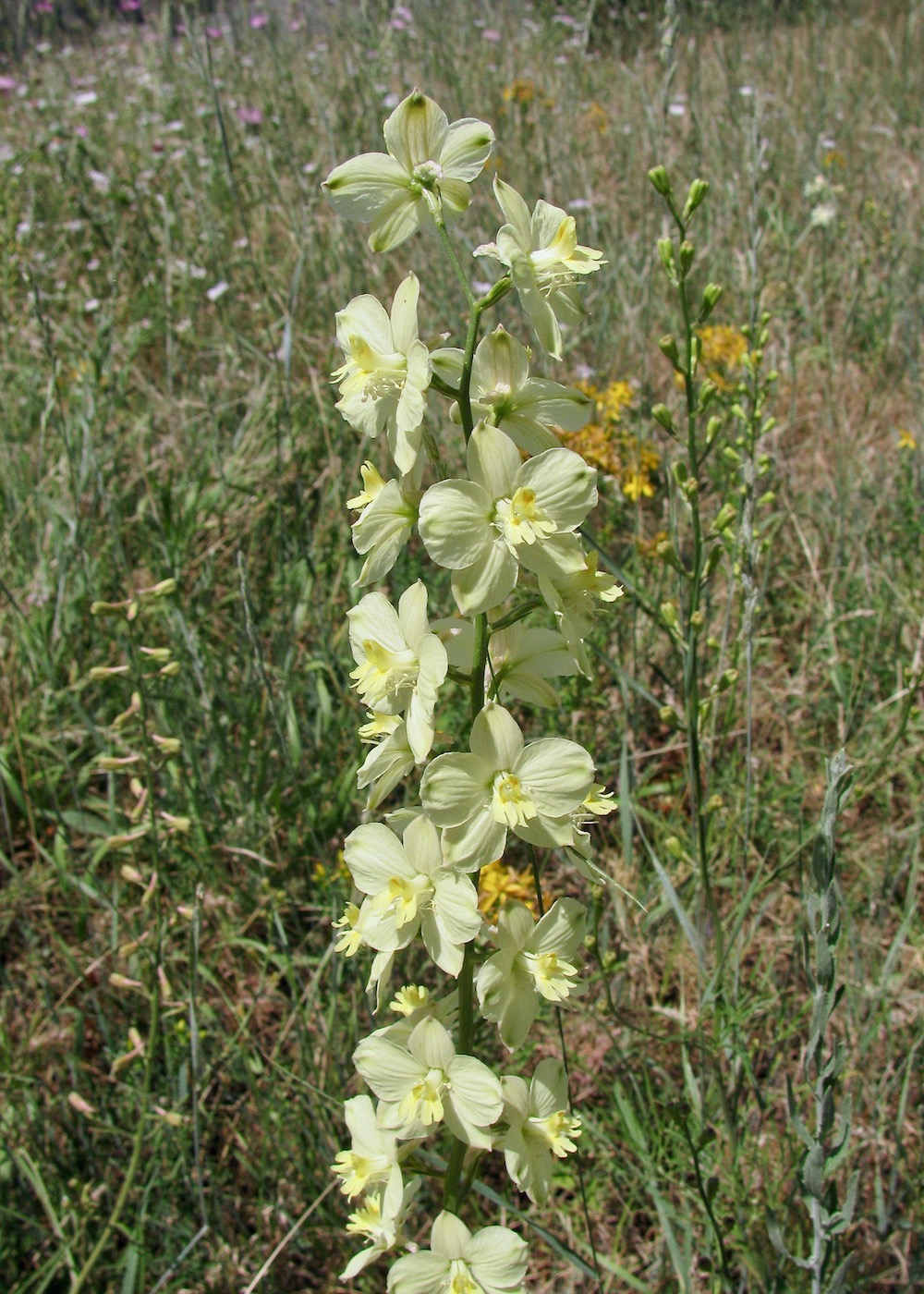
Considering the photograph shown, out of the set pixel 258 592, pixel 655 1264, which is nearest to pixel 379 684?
pixel 655 1264

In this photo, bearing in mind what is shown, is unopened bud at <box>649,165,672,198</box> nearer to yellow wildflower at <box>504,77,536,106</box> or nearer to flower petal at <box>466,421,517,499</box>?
flower petal at <box>466,421,517,499</box>

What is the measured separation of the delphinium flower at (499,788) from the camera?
1.07m

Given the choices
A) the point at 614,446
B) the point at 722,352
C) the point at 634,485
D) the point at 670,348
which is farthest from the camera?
the point at 722,352

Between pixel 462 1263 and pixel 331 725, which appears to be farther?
pixel 331 725

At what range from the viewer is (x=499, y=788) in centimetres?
107

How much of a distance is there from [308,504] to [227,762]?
130 cm

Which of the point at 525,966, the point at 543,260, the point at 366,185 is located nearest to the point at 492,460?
the point at 543,260

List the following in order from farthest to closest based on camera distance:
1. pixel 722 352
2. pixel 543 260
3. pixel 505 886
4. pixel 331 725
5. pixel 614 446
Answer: pixel 722 352 → pixel 614 446 → pixel 331 725 → pixel 505 886 → pixel 543 260

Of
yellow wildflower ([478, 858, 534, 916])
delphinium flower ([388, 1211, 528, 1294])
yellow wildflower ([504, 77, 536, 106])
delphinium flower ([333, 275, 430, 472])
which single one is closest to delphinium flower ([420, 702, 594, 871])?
delphinium flower ([333, 275, 430, 472])

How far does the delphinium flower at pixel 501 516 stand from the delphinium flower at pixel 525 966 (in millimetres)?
371

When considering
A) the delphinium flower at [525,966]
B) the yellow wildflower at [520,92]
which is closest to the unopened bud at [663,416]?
the delphinium flower at [525,966]

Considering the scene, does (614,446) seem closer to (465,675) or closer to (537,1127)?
(465,675)

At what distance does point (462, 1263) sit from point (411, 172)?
1310 mm

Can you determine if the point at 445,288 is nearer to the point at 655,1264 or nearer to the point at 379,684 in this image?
the point at 379,684
